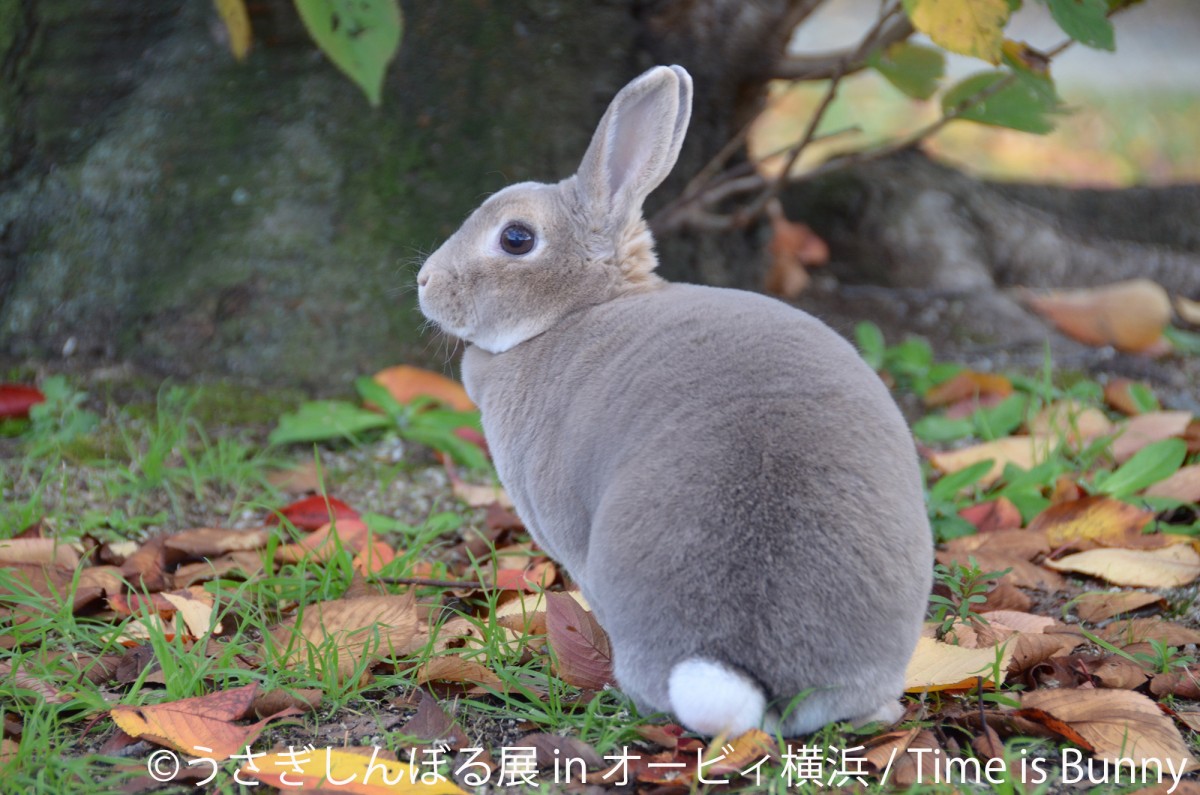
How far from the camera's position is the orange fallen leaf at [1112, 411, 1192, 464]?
386 centimetres

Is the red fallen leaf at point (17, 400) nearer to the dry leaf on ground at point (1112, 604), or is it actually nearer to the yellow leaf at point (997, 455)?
the yellow leaf at point (997, 455)

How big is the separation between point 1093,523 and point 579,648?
1612 mm

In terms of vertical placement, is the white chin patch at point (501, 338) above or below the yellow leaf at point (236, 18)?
below

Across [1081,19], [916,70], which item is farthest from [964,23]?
[916,70]

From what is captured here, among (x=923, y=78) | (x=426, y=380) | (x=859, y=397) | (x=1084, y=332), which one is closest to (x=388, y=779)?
(x=859, y=397)

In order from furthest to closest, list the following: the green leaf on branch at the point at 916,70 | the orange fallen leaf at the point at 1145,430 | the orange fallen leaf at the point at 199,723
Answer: the green leaf on branch at the point at 916,70 → the orange fallen leaf at the point at 1145,430 → the orange fallen leaf at the point at 199,723

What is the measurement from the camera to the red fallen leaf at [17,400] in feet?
12.9

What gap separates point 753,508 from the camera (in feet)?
6.89

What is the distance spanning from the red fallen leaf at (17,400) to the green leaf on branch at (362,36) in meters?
1.67

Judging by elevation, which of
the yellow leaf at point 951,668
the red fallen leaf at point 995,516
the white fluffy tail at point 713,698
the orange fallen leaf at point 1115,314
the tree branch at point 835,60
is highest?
the tree branch at point 835,60

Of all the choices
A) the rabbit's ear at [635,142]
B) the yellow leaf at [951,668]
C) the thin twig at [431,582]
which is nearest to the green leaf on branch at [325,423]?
the thin twig at [431,582]

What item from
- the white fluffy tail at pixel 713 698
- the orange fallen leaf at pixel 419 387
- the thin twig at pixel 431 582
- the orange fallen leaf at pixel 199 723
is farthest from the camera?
the orange fallen leaf at pixel 419 387

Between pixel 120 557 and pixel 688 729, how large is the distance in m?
1.79

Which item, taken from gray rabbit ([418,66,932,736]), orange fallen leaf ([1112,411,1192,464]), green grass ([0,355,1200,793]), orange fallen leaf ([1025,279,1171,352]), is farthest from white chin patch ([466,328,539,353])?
→ orange fallen leaf ([1025,279,1171,352])
